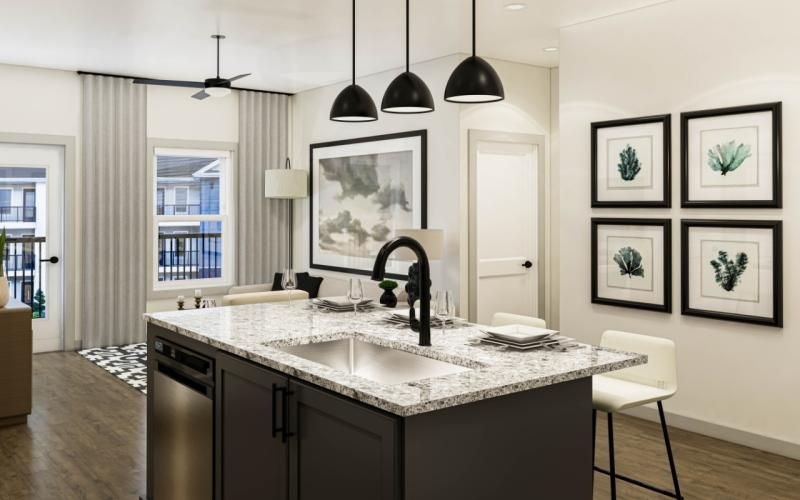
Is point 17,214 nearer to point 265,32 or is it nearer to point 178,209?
point 178,209

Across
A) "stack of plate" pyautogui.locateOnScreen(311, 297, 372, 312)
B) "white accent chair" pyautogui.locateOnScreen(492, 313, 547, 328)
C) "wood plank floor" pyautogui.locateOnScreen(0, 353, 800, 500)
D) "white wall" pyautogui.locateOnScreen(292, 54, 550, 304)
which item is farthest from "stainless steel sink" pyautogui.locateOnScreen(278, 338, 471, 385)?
"white wall" pyautogui.locateOnScreen(292, 54, 550, 304)

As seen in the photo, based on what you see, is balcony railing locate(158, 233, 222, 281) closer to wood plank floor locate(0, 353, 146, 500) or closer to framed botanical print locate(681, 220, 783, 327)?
wood plank floor locate(0, 353, 146, 500)

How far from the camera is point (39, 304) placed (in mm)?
6949

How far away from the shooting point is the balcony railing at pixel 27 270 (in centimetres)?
680

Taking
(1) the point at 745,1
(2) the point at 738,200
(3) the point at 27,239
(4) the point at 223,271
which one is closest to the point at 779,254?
(2) the point at 738,200

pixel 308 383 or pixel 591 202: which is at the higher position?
pixel 591 202

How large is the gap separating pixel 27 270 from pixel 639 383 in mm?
5948

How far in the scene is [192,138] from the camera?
762 cm

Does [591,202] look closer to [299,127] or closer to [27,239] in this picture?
[299,127]

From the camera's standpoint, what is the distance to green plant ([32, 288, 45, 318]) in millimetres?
6930

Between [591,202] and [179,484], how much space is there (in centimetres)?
323

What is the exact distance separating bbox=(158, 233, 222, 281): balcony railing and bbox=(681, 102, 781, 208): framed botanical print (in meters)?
5.20

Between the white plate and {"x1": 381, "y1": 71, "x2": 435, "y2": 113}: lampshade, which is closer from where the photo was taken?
the white plate

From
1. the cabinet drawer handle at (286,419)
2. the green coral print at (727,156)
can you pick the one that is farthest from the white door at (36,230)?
the green coral print at (727,156)
